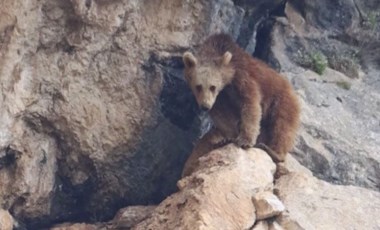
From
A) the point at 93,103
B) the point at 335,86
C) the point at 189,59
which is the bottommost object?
the point at 93,103

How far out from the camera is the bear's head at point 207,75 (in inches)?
374

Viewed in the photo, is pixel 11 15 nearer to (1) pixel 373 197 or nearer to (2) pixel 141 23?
(2) pixel 141 23

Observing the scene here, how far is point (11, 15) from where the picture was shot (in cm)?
911

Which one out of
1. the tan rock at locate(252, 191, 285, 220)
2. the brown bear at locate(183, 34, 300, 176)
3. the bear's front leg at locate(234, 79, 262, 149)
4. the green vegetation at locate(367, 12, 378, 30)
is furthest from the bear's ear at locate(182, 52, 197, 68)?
the green vegetation at locate(367, 12, 378, 30)

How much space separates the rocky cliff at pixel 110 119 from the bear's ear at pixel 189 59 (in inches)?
17.9

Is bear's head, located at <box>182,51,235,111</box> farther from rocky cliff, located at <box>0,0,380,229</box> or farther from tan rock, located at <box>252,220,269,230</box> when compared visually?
tan rock, located at <box>252,220,269,230</box>

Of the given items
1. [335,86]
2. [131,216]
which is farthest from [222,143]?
[335,86]

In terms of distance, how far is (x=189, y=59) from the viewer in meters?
9.58

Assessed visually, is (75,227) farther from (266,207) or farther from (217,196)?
(266,207)

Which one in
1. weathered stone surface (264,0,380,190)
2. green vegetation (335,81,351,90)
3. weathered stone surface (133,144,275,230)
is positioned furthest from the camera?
green vegetation (335,81,351,90)

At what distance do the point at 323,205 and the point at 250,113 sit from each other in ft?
4.65

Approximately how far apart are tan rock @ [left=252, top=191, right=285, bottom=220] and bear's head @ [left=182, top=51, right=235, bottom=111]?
1.62 metres

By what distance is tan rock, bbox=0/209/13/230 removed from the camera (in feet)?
30.3

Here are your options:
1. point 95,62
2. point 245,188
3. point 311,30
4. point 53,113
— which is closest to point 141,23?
point 95,62
